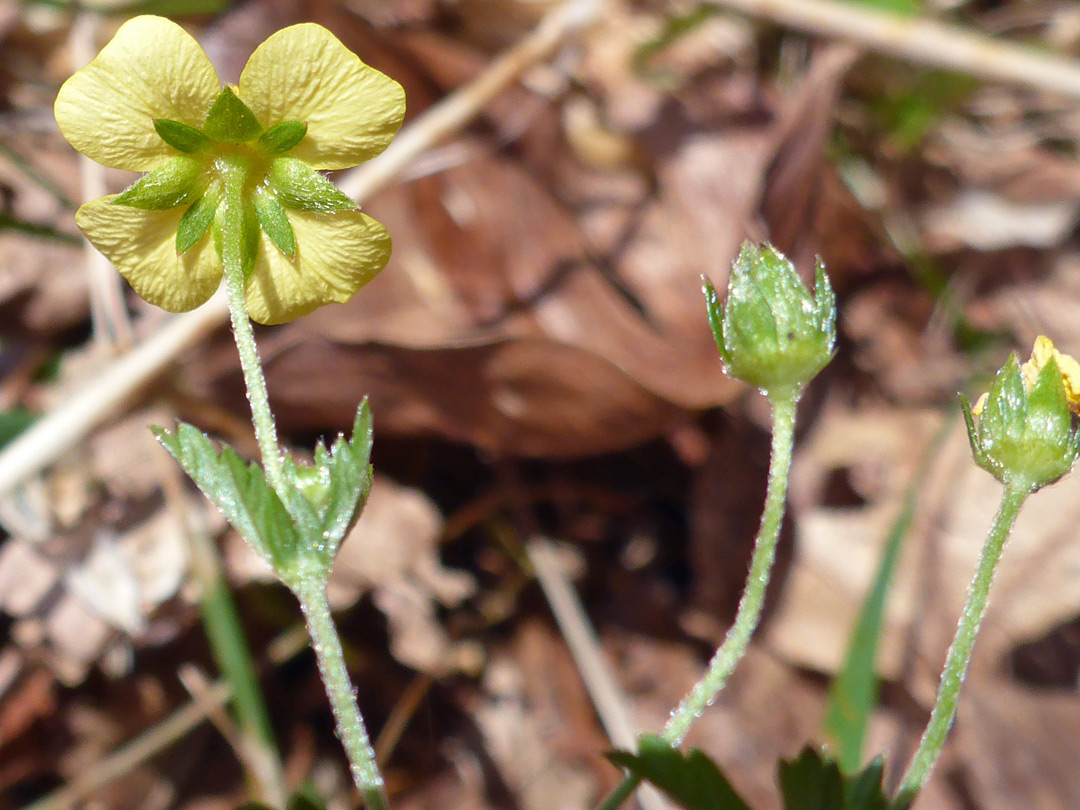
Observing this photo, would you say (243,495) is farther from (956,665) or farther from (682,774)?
(956,665)

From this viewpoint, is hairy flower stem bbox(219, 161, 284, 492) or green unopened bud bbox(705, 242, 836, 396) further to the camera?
green unopened bud bbox(705, 242, 836, 396)

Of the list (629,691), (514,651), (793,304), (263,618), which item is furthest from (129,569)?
(793,304)

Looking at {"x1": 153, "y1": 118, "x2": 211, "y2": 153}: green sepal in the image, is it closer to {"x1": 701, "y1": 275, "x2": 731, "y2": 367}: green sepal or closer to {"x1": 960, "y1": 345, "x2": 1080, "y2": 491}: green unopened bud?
{"x1": 701, "y1": 275, "x2": 731, "y2": 367}: green sepal

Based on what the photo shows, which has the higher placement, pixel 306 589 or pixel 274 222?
pixel 274 222

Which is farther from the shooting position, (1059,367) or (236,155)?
(1059,367)

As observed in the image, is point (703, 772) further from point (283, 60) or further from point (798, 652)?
point (798, 652)

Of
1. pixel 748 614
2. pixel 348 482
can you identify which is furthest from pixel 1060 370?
pixel 348 482

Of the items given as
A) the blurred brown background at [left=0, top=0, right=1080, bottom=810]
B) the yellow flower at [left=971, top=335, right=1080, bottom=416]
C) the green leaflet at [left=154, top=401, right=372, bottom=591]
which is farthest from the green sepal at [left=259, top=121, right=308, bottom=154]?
the blurred brown background at [left=0, top=0, right=1080, bottom=810]
